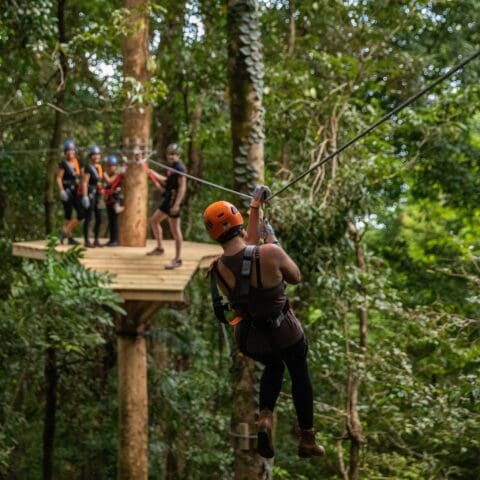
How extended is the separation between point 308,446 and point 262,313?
903 mm

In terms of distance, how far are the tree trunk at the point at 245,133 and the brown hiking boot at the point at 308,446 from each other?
9.65ft

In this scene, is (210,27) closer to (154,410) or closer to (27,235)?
(27,235)

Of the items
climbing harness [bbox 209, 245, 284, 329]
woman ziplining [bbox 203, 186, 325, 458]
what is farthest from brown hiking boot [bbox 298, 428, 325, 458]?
climbing harness [bbox 209, 245, 284, 329]

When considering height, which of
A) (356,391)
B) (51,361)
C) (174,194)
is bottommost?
(356,391)

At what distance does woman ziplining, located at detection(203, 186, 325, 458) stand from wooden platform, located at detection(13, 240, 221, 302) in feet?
11.5

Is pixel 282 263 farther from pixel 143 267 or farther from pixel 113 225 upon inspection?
pixel 113 225

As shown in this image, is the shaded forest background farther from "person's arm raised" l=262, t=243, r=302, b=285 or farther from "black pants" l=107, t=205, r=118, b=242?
"person's arm raised" l=262, t=243, r=302, b=285

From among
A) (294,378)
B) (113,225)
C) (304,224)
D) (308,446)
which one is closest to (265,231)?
(294,378)

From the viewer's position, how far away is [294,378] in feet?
13.3

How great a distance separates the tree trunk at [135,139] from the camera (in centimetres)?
1069

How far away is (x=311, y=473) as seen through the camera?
1407 centimetres

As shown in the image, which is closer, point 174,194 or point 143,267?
point 174,194

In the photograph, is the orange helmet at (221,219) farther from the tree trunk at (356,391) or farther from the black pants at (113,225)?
the black pants at (113,225)

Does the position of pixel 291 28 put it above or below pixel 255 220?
above
